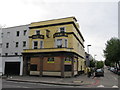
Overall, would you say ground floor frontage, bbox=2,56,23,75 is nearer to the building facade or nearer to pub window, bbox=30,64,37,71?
the building facade

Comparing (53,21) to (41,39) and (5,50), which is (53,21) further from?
(5,50)

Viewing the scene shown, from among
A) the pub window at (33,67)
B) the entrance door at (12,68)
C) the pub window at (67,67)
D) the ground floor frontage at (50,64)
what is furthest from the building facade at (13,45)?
the pub window at (67,67)

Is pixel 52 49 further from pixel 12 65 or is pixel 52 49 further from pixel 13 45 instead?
pixel 13 45

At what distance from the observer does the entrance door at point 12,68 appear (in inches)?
1121

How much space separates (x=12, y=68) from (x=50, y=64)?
28.8 ft

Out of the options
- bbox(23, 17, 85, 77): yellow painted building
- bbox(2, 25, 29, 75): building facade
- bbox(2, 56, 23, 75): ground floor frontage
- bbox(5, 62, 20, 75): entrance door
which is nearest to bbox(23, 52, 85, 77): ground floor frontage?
bbox(23, 17, 85, 77): yellow painted building

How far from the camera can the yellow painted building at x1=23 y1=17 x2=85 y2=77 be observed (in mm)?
24812

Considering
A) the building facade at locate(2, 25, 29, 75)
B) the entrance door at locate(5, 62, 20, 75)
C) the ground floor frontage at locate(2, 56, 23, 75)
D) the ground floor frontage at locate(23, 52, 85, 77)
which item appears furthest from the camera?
the building facade at locate(2, 25, 29, 75)

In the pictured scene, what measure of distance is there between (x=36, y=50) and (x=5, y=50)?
13.1m

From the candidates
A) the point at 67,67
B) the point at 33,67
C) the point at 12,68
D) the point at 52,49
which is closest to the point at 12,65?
the point at 12,68

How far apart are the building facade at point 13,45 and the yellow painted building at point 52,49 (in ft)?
9.37

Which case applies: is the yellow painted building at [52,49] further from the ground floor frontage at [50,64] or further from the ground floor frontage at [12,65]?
the ground floor frontage at [12,65]

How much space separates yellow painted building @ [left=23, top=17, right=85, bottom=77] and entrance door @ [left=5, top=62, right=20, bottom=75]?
1.89 meters

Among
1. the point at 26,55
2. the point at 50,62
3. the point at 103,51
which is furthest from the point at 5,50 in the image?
the point at 103,51
